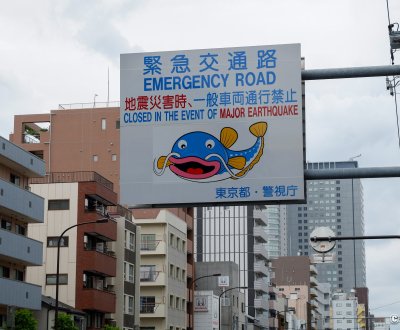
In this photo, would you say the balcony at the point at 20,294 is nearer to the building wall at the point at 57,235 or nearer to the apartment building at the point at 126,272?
the building wall at the point at 57,235

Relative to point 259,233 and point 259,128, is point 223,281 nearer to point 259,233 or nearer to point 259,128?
point 259,233

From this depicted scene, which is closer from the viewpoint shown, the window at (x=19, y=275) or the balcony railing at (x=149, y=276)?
the window at (x=19, y=275)

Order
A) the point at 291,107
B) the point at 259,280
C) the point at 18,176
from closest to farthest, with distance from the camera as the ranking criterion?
the point at 291,107 → the point at 18,176 → the point at 259,280

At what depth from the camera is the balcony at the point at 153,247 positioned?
105m

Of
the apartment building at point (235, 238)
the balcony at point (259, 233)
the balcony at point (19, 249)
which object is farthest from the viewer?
the balcony at point (259, 233)

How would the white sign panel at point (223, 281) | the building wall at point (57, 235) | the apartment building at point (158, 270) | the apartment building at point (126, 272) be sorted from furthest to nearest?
1. the white sign panel at point (223, 281)
2. the apartment building at point (158, 270)
3. the apartment building at point (126, 272)
4. the building wall at point (57, 235)

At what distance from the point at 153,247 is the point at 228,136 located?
84.3 meters

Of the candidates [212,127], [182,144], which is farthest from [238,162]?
[182,144]

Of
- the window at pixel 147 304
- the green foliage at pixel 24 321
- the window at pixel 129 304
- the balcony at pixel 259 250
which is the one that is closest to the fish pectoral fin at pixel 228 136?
the green foliage at pixel 24 321

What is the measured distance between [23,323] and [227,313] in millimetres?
71285

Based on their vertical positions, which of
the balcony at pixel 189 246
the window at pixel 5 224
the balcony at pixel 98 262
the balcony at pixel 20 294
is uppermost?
the balcony at pixel 189 246

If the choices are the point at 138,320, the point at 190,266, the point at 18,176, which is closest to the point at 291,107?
the point at 18,176

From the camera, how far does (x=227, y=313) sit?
5207 inches

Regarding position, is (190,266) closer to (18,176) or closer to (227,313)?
(227,313)
